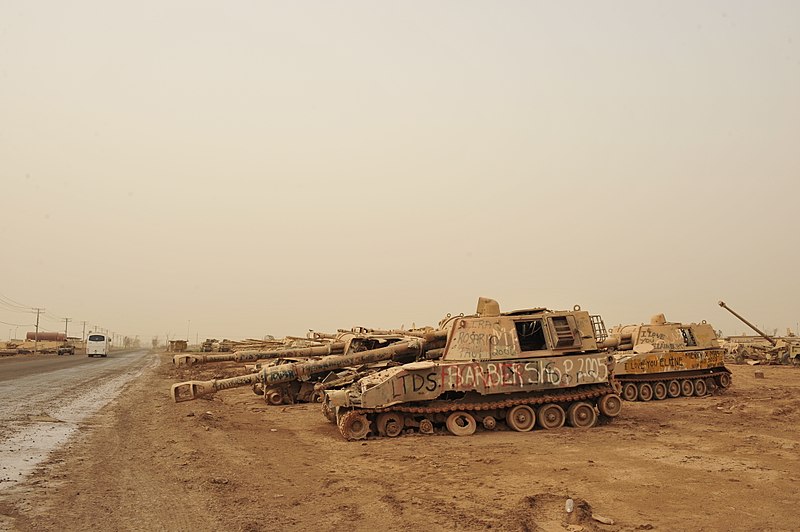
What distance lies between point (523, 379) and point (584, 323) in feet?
6.87

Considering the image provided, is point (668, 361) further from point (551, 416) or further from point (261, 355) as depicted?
point (261, 355)

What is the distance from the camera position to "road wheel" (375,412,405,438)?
1155 cm

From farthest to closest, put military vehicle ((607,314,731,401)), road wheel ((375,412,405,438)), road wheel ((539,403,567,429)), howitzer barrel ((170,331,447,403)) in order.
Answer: military vehicle ((607,314,731,401))
road wheel ((539,403,567,429))
road wheel ((375,412,405,438))
howitzer barrel ((170,331,447,403))

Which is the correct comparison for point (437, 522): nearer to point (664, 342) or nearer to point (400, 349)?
point (400, 349)

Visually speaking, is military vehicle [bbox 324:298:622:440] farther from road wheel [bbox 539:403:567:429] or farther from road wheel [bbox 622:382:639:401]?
road wheel [bbox 622:382:639:401]

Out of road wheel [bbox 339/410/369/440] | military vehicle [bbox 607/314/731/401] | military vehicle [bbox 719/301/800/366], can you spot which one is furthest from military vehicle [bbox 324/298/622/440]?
military vehicle [bbox 719/301/800/366]

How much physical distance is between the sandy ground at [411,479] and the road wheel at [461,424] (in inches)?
8.0

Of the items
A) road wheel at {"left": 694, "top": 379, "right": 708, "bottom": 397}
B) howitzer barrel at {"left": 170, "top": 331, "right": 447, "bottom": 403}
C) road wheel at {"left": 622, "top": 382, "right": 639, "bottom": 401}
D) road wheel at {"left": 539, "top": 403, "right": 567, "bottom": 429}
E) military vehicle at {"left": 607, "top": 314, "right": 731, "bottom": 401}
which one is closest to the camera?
howitzer barrel at {"left": 170, "top": 331, "right": 447, "bottom": 403}

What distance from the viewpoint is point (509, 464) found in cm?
902

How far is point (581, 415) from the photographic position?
12.8 meters

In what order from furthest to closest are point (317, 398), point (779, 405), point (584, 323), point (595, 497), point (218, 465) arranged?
1. point (317, 398)
2. point (779, 405)
3. point (584, 323)
4. point (218, 465)
5. point (595, 497)

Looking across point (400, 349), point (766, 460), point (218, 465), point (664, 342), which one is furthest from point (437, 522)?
point (664, 342)

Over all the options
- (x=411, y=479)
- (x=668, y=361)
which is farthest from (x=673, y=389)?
(x=411, y=479)

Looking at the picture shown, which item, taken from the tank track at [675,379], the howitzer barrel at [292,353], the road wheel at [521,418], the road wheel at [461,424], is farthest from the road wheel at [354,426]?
the tank track at [675,379]
